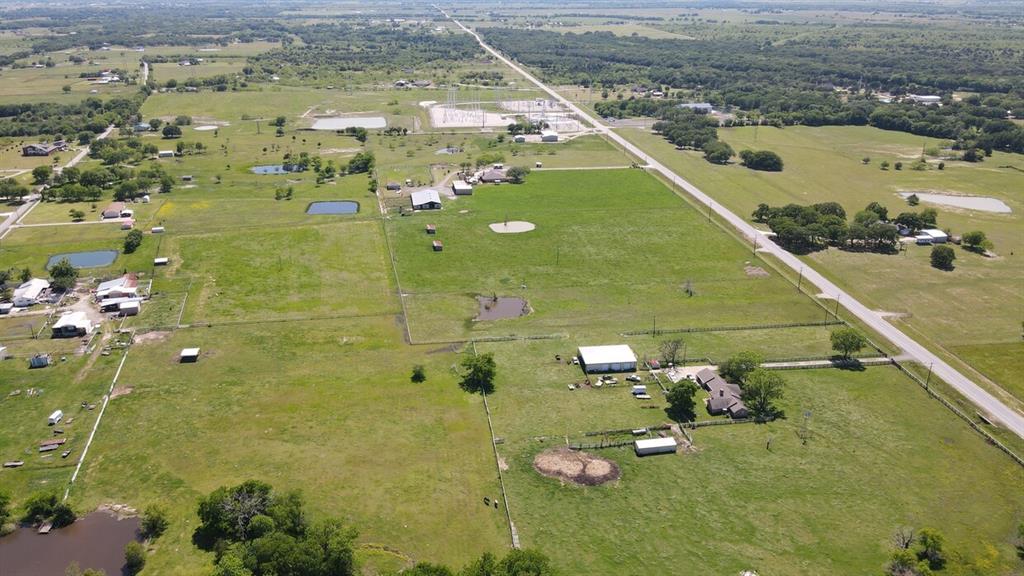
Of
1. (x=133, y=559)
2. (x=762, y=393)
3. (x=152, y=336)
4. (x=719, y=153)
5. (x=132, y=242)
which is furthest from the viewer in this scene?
(x=719, y=153)

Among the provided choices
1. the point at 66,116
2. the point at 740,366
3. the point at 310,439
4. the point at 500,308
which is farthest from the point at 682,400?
the point at 66,116

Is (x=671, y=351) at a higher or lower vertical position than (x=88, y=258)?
lower

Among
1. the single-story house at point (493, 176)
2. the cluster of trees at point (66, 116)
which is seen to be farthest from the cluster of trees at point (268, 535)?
the cluster of trees at point (66, 116)

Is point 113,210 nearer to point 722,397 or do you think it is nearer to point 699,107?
point 722,397

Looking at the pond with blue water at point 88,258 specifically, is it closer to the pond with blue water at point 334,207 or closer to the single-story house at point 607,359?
the pond with blue water at point 334,207

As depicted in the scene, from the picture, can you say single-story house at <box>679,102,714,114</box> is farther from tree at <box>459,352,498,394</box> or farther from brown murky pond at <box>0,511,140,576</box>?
brown murky pond at <box>0,511,140,576</box>

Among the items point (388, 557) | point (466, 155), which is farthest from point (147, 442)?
point (466, 155)
